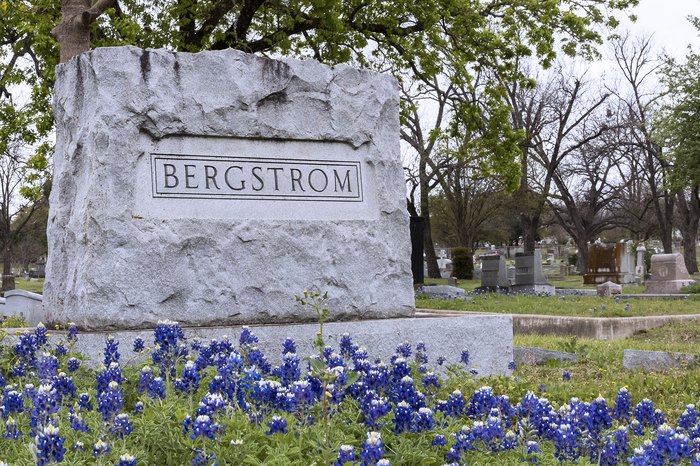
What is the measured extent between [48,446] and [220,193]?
3989mm

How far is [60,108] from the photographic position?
259 inches

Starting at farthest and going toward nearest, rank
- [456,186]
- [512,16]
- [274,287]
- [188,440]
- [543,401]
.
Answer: [456,186] → [512,16] → [274,287] → [543,401] → [188,440]

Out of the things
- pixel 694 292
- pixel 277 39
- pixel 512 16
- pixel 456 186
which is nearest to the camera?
pixel 277 39

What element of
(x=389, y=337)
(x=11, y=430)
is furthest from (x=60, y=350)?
(x=389, y=337)

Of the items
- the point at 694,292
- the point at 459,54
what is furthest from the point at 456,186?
the point at 459,54

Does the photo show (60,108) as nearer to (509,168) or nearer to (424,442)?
(424,442)

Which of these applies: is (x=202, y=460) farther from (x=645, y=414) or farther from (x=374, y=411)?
(x=645, y=414)

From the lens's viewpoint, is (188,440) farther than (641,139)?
No

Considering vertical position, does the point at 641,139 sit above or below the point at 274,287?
above

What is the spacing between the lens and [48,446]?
2430mm

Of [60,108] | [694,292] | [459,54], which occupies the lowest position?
[694,292]

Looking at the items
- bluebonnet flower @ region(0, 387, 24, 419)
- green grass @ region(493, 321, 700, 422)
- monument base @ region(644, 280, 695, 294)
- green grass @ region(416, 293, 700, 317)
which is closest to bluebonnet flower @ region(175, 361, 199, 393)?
bluebonnet flower @ region(0, 387, 24, 419)

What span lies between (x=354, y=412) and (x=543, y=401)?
0.86m

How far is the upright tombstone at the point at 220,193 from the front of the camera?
591 centimetres
